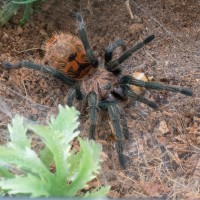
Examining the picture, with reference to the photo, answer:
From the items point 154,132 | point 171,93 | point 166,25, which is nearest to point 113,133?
point 154,132

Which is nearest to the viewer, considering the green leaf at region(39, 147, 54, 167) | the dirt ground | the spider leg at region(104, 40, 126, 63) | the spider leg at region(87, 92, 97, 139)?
the green leaf at region(39, 147, 54, 167)

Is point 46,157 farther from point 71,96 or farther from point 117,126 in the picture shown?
point 71,96

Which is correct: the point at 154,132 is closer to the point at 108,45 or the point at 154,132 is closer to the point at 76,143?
the point at 76,143

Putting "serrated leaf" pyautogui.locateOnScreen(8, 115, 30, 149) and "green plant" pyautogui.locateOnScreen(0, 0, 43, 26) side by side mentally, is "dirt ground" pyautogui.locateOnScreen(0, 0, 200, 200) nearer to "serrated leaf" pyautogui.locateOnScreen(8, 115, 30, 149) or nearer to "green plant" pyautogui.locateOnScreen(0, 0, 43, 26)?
"green plant" pyautogui.locateOnScreen(0, 0, 43, 26)

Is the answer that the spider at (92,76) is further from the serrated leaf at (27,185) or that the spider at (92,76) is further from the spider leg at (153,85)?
the serrated leaf at (27,185)

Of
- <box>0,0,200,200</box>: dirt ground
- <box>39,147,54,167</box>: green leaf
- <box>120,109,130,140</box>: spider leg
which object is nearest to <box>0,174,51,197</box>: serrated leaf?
<box>39,147,54,167</box>: green leaf

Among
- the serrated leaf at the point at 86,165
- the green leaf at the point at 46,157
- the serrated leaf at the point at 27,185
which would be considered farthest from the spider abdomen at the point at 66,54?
the serrated leaf at the point at 27,185
